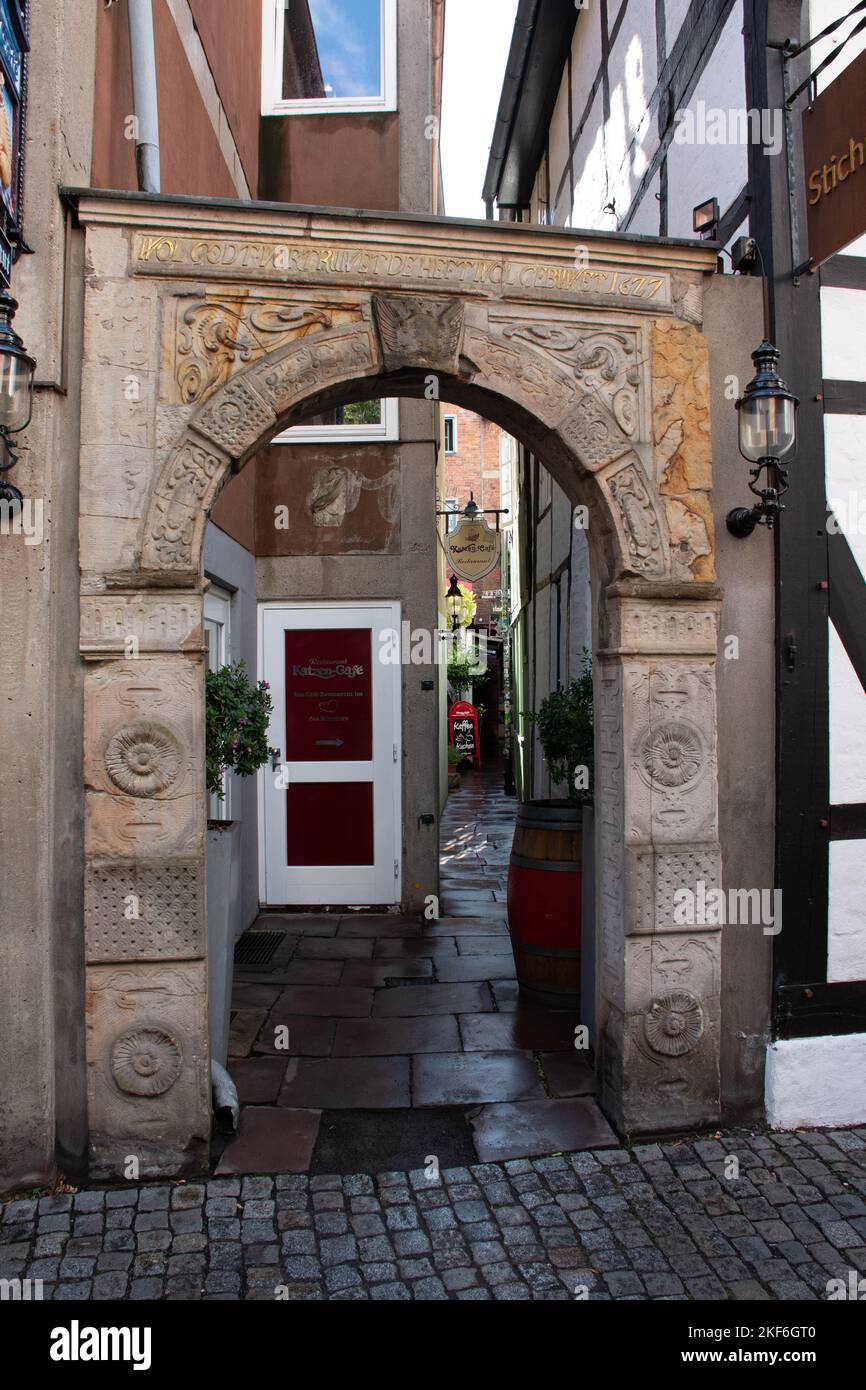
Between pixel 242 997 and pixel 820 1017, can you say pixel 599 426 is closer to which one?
pixel 820 1017

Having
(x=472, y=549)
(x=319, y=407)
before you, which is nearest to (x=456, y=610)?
(x=472, y=549)

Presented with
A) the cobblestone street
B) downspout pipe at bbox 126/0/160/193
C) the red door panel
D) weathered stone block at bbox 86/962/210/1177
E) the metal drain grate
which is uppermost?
downspout pipe at bbox 126/0/160/193

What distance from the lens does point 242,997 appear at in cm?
489

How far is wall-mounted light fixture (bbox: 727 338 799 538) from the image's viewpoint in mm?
3205

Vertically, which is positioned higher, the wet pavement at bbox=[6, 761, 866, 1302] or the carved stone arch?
the carved stone arch

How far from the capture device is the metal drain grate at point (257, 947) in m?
5.56

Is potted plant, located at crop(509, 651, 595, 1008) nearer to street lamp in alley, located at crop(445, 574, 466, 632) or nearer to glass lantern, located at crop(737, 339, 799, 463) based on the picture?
glass lantern, located at crop(737, 339, 799, 463)

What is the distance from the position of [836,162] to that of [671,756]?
2.32m

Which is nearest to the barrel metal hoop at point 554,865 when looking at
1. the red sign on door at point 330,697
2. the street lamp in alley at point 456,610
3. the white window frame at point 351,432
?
the red sign on door at point 330,697

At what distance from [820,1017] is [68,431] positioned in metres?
3.71

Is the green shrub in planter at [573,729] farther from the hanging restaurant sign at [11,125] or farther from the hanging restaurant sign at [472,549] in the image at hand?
the hanging restaurant sign at [472,549]

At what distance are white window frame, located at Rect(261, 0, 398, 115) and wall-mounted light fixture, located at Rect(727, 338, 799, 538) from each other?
203 inches

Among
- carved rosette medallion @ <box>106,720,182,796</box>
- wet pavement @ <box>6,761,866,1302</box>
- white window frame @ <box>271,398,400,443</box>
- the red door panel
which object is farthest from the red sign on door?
carved rosette medallion @ <box>106,720,182,796</box>

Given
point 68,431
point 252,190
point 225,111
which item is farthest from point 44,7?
A: point 252,190
